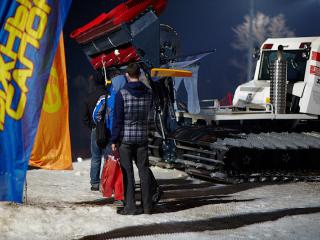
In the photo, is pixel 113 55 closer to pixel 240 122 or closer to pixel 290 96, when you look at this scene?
pixel 240 122

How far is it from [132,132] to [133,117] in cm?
19

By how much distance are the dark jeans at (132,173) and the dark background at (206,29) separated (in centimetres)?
829

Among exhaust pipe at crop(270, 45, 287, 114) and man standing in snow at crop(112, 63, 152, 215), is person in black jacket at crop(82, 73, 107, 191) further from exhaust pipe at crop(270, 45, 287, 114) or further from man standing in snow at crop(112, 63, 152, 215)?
exhaust pipe at crop(270, 45, 287, 114)

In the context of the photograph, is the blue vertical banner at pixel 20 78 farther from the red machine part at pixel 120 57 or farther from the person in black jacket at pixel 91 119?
the red machine part at pixel 120 57

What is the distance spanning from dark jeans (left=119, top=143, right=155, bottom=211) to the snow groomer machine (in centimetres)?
261

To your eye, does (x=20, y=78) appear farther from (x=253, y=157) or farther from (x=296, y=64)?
(x=296, y=64)

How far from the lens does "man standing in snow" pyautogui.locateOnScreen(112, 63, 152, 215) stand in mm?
7328

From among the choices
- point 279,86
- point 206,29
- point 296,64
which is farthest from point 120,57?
point 206,29

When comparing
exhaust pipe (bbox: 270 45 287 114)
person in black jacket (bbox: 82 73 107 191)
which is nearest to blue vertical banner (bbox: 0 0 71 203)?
person in black jacket (bbox: 82 73 107 191)

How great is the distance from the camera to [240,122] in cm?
1109

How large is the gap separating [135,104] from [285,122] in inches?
194

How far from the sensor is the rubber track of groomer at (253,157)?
10273mm

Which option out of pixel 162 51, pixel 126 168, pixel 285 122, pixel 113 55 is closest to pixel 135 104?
pixel 126 168

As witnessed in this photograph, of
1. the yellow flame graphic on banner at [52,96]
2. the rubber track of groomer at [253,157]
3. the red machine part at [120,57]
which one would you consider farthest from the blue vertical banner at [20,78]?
the rubber track of groomer at [253,157]
